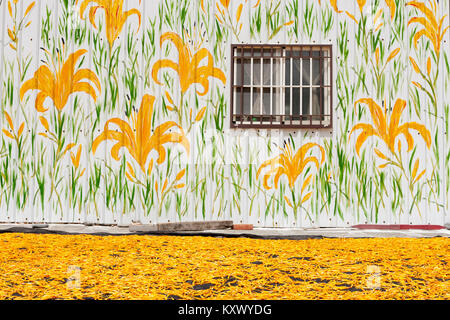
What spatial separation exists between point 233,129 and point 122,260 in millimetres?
2533

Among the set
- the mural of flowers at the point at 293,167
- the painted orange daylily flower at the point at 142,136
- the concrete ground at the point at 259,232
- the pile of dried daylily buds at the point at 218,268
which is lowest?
the pile of dried daylily buds at the point at 218,268

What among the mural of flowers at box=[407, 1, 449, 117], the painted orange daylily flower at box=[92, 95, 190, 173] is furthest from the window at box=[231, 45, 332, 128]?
the mural of flowers at box=[407, 1, 449, 117]

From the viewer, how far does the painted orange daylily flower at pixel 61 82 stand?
583 cm

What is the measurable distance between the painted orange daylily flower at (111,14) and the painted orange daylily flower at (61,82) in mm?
421

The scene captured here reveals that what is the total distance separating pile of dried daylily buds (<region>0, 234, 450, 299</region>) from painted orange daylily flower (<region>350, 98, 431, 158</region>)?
4.56 ft

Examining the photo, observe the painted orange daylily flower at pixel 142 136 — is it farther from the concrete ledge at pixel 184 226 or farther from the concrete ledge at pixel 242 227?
the concrete ledge at pixel 242 227

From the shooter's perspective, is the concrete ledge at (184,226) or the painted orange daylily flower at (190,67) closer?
the concrete ledge at (184,226)

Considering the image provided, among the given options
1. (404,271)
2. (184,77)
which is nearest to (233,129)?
(184,77)

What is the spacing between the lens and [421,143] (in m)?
5.74

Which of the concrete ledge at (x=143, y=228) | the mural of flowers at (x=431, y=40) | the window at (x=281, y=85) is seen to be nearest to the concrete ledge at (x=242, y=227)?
the concrete ledge at (x=143, y=228)

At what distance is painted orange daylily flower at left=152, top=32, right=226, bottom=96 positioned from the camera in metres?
5.78

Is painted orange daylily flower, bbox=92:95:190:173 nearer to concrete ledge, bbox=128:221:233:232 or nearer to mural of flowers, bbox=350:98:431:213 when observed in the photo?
concrete ledge, bbox=128:221:233:232

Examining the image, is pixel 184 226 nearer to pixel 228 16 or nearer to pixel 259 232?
pixel 259 232

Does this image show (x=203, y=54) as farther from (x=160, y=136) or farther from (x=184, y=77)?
(x=160, y=136)
